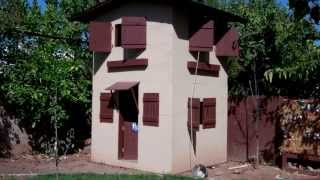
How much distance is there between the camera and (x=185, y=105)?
584 inches

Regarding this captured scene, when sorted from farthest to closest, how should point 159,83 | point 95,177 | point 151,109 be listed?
point 151,109
point 159,83
point 95,177

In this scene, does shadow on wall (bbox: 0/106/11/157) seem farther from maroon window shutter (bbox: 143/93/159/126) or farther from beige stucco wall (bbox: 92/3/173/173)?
maroon window shutter (bbox: 143/93/159/126)

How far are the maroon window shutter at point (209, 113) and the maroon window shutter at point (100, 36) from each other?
310cm

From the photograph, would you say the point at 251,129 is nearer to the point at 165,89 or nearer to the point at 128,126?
the point at 165,89

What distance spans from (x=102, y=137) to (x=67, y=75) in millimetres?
2616

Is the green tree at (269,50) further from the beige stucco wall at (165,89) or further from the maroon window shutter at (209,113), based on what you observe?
the beige stucco wall at (165,89)

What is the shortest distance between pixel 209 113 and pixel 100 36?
374 cm

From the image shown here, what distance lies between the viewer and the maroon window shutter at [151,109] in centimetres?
1465

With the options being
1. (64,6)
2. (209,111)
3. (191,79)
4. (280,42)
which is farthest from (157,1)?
(64,6)

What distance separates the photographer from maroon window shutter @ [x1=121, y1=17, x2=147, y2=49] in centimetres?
1478

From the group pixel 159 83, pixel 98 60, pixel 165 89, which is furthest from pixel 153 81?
pixel 98 60

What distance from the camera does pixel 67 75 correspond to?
1764cm

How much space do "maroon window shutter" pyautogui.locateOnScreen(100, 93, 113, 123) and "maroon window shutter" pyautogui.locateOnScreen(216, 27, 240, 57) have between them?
3.32 m

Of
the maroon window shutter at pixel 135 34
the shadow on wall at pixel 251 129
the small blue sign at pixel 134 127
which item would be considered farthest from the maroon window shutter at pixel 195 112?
the maroon window shutter at pixel 135 34
